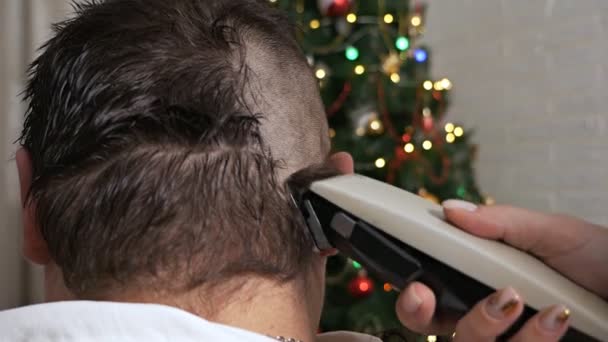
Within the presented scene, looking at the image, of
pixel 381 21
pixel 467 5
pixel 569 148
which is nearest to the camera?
pixel 381 21

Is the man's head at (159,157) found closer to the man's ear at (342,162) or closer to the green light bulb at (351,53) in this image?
the man's ear at (342,162)

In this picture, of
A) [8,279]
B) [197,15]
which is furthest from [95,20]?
[8,279]

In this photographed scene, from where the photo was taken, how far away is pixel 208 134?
519mm

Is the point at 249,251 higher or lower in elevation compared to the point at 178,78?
lower

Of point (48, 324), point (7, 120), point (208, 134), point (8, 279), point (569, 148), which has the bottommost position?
point (8, 279)

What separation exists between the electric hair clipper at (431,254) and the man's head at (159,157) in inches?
1.7

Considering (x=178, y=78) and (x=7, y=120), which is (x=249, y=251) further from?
(x=7, y=120)

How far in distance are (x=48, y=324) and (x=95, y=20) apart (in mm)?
269

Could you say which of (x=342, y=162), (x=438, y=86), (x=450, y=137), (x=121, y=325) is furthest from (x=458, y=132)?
(x=121, y=325)

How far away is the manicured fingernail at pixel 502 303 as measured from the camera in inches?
19.3

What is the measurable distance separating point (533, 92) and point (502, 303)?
1.80 meters

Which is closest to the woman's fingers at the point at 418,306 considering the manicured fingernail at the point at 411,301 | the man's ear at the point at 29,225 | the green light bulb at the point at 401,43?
the manicured fingernail at the point at 411,301

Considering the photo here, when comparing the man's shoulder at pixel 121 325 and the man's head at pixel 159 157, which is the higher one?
the man's head at pixel 159 157

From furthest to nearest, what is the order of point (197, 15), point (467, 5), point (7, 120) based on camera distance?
point (467, 5), point (7, 120), point (197, 15)
